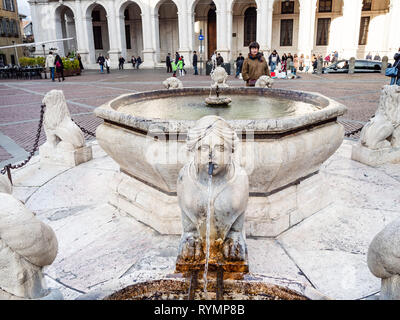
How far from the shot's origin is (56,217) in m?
3.78

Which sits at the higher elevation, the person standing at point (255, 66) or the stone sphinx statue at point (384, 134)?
the person standing at point (255, 66)

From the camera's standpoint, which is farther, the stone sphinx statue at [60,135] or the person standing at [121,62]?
the person standing at [121,62]

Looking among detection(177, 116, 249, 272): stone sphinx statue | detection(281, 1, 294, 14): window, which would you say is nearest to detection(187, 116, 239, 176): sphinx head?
detection(177, 116, 249, 272): stone sphinx statue

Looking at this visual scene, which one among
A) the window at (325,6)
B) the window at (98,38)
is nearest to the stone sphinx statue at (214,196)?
the window at (325,6)

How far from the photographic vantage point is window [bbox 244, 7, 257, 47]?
30.4m

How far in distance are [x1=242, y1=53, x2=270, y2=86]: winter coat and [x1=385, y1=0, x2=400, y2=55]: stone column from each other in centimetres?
2343

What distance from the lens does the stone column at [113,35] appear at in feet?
93.5

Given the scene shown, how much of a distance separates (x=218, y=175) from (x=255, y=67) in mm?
5472

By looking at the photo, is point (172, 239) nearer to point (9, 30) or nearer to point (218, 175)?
point (218, 175)

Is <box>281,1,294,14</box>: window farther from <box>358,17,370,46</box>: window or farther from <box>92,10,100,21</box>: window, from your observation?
<box>92,10,100,21</box>: window

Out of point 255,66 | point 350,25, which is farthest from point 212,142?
point 350,25

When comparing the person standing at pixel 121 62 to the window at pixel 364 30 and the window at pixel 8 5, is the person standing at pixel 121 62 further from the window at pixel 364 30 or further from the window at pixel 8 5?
the window at pixel 364 30

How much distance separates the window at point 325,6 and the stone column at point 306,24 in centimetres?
604
